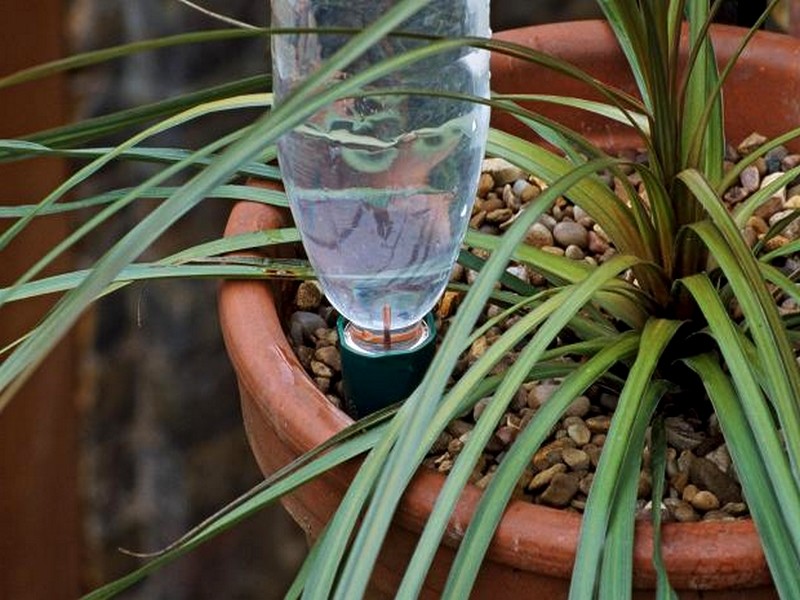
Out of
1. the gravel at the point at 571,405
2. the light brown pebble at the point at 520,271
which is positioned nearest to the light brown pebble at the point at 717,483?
the gravel at the point at 571,405

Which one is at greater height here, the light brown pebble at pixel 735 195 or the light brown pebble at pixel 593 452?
the light brown pebble at pixel 735 195

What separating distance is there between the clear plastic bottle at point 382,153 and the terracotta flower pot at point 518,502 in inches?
3.2

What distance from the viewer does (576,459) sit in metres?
0.93

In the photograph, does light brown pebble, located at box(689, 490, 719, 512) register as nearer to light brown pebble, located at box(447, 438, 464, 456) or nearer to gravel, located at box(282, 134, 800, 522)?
gravel, located at box(282, 134, 800, 522)

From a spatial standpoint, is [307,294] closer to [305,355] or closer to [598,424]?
[305,355]

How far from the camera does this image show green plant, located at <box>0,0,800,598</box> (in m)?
0.64

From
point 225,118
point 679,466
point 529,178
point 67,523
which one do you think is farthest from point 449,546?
point 67,523

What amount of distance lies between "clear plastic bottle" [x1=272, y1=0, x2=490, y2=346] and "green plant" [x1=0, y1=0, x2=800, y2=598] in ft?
0.13

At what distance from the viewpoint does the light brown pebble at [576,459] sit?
3.05 ft

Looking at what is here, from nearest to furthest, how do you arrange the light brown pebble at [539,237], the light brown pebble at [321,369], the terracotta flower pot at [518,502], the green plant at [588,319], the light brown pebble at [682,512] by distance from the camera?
the green plant at [588,319], the terracotta flower pot at [518,502], the light brown pebble at [682,512], the light brown pebble at [321,369], the light brown pebble at [539,237]

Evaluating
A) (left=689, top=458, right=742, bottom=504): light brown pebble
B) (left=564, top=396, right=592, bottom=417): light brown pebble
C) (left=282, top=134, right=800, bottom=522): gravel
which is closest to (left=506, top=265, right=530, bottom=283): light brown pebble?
(left=282, top=134, right=800, bottom=522): gravel

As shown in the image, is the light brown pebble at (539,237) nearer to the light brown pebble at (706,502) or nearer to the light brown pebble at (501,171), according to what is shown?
the light brown pebble at (501,171)

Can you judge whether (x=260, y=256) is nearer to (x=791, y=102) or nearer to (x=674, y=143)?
(x=674, y=143)

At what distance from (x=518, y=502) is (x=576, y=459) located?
12 centimetres
